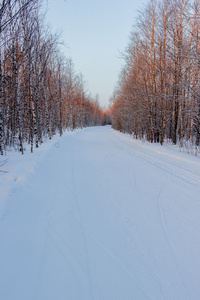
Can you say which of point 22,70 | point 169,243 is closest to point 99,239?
point 169,243

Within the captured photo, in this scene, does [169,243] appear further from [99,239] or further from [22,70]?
[22,70]

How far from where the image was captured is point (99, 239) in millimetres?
2492

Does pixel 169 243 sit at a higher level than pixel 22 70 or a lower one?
lower

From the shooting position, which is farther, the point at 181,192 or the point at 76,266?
the point at 181,192

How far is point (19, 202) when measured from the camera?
354cm

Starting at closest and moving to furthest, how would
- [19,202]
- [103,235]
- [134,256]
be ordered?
[134,256] < [103,235] < [19,202]

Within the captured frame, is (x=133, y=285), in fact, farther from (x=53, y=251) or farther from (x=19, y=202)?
(x=19, y=202)

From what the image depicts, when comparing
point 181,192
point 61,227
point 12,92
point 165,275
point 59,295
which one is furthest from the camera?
point 12,92

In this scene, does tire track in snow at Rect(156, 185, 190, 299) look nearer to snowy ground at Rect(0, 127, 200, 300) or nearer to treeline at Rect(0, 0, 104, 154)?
snowy ground at Rect(0, 127, 200, 300)

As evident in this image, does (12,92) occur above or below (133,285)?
above

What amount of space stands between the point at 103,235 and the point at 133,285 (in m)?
0.83

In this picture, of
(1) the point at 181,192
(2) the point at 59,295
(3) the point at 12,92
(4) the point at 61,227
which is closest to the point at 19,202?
(4) the point at 61,227

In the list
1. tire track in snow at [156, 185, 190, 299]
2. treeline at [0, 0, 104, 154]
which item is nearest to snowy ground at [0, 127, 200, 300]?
tire track in snow at [156, 185, 190, 299]

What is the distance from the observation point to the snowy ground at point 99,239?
180 centimetres
